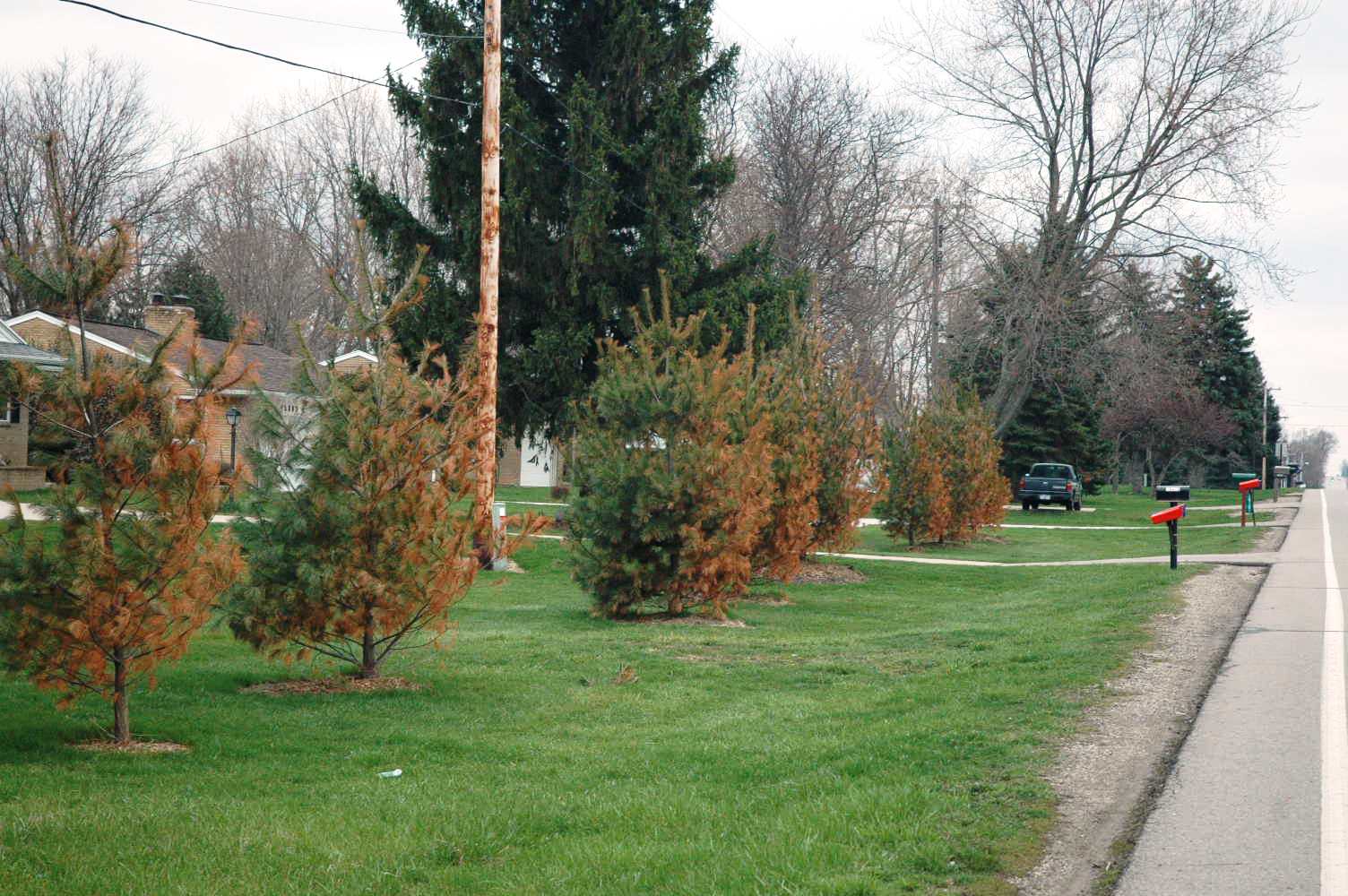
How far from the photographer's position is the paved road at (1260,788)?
4762mm

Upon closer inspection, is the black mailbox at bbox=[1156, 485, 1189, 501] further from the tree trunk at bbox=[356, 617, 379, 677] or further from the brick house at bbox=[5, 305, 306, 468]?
the tree trunk at bbox=[356, 617, 379, 677]

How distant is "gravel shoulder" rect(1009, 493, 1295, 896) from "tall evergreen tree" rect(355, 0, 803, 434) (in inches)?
525

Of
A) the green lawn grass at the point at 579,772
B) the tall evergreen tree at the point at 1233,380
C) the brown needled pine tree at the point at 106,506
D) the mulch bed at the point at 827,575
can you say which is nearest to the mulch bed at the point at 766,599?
the mulch bed at the point at 827,575

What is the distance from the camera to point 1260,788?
5.97 metres

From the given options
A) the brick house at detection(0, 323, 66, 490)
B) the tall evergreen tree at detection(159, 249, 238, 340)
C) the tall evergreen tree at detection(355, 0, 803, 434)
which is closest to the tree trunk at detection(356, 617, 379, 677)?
the tall evergreen tree at detection(355, 0, 803, 434)

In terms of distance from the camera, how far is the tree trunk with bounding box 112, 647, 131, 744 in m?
7.33

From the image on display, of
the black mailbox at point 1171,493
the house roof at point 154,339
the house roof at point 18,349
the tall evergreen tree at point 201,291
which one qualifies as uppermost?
the tall evergreen tree at point 201,291

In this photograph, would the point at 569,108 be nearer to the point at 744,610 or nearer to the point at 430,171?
the point at 430,171

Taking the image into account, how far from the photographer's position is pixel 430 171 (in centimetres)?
2362

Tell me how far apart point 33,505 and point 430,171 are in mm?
17494

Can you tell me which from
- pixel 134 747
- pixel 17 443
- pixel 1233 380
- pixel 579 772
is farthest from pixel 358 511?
pixel 1233 380

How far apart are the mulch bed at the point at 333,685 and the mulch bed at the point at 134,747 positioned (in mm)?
2026

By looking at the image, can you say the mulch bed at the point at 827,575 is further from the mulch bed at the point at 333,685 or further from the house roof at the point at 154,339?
the mulch bed at the point at 333,685

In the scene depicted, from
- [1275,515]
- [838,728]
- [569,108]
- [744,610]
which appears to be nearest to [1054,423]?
[1275,515]
